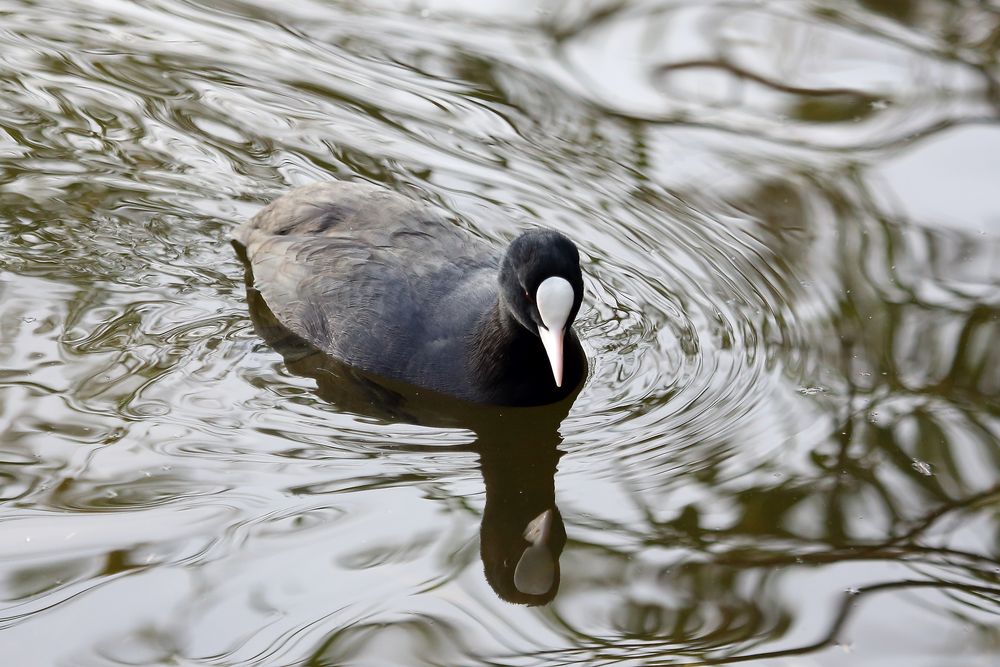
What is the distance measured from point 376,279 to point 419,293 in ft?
0.56

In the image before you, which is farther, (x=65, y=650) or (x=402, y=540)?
(x=402, y=540)

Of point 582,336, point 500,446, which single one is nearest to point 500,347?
point 500,446

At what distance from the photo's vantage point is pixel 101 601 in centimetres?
347

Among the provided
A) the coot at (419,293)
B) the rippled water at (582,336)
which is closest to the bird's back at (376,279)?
the coot at (419,293)

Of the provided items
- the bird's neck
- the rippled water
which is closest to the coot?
the bird's neck

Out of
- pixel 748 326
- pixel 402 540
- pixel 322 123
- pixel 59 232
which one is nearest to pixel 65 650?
pixel 402 540

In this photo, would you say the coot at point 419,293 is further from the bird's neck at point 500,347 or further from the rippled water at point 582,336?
the rippled water at point 582,336

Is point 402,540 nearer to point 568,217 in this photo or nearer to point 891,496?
point 891,496

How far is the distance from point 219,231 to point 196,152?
601 mm

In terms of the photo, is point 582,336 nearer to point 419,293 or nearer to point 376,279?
point 419,293

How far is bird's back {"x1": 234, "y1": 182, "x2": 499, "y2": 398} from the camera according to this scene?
4535 mm

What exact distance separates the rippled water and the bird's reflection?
0.05ft

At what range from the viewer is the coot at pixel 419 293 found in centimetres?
414

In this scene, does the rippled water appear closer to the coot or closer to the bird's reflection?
the bird's reflection
